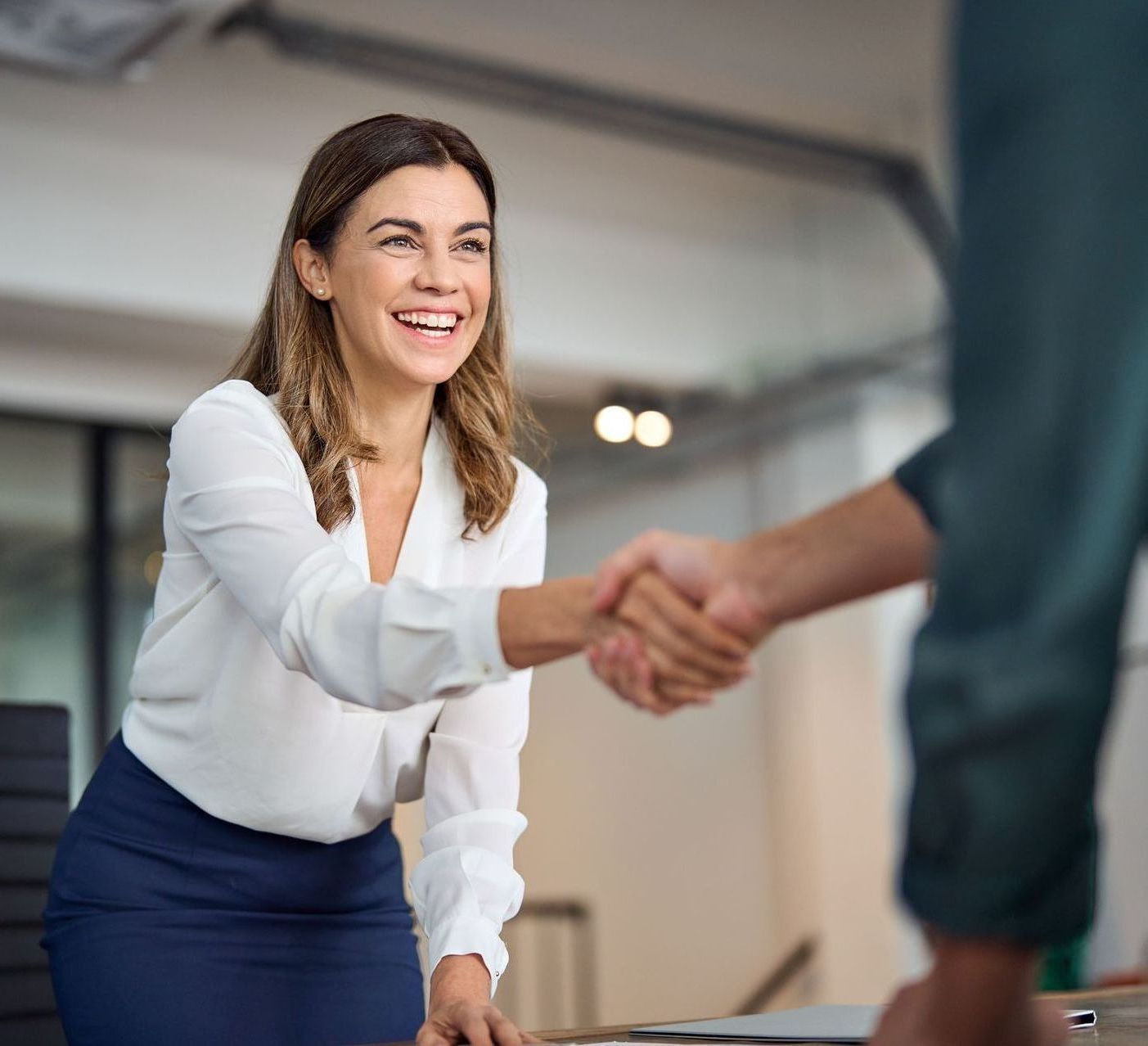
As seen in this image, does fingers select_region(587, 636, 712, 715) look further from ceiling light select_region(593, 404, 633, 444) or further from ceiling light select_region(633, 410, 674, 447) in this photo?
ceiling light select_region(633, 410, 674, 447)

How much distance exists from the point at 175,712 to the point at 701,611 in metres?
0.69

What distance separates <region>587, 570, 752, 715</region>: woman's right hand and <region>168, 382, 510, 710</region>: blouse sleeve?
0.09 meters

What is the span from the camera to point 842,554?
93 centimetres

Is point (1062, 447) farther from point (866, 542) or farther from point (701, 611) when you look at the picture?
point (701, 611)

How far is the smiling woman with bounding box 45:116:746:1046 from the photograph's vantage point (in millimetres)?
1385

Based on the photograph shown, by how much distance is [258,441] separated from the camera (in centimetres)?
146

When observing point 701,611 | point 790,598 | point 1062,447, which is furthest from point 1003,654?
point 701,611

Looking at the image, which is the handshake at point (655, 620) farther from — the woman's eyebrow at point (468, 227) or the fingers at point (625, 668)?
the woman's eyebrow at point (468, 227)

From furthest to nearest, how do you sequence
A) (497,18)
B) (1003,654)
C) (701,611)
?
(497,18) < (701,611) < (1003,654)

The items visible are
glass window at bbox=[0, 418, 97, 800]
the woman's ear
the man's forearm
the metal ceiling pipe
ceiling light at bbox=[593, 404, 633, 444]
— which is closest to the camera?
the man's forearm

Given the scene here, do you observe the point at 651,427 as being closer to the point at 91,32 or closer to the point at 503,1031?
the point at 91,32

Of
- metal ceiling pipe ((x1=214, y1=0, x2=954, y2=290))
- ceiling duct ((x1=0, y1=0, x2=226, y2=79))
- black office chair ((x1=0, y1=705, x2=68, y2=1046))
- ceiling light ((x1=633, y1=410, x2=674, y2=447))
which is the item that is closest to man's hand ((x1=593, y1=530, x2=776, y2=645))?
black office chair ((x1=0, y1=705, x2=68, y2=1046))

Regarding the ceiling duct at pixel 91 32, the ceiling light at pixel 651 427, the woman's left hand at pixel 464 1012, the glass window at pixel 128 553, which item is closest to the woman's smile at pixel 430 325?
the woman's left hand at pixel 464 1012

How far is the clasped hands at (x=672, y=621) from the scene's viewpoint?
106 cm
